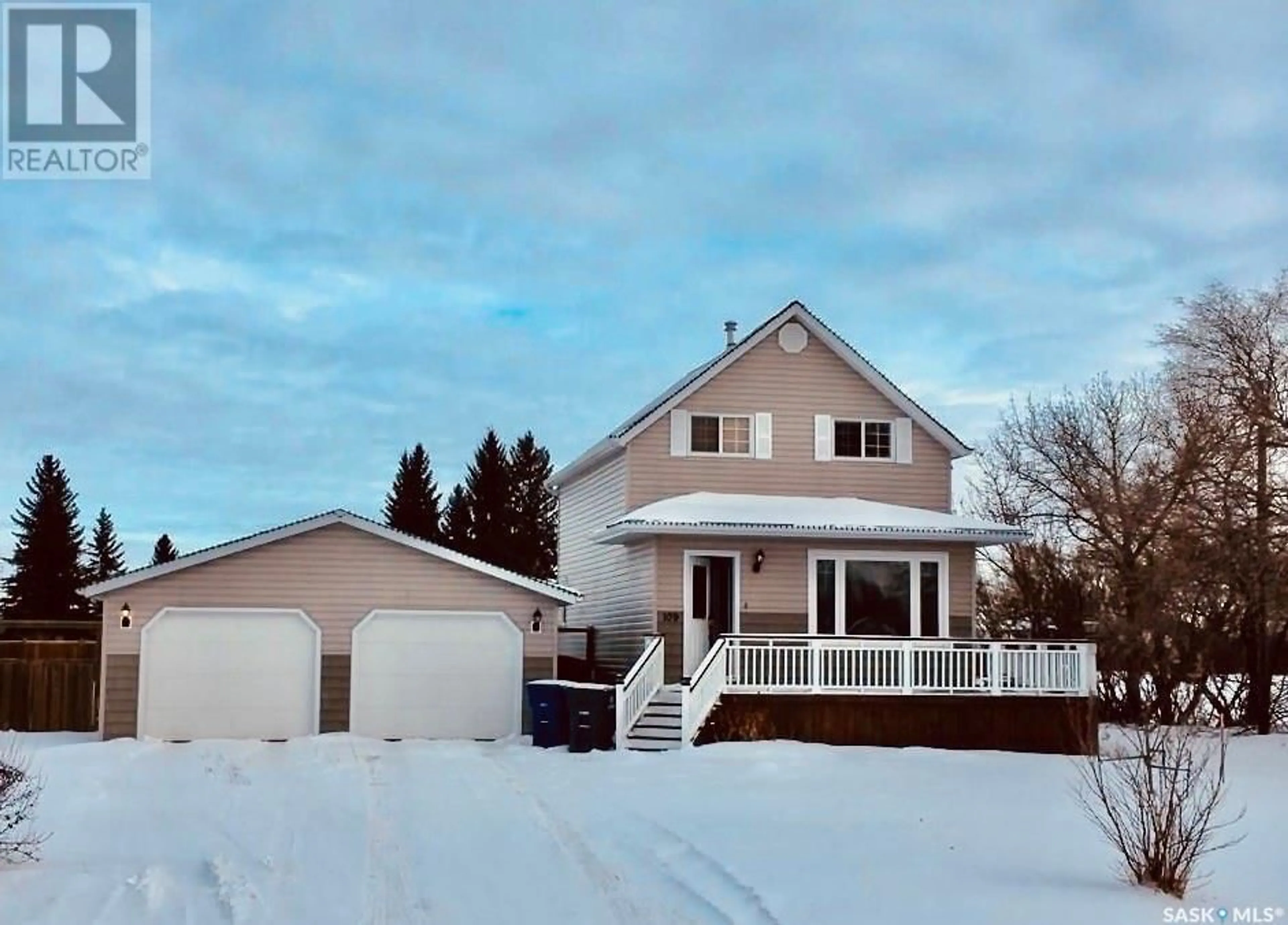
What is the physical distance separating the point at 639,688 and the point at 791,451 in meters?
6.11

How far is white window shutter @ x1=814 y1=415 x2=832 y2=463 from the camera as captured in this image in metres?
25.2

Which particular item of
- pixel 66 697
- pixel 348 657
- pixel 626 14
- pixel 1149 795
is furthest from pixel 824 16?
pixel 66 697

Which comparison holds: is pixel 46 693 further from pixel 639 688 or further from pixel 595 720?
pixel 639 688

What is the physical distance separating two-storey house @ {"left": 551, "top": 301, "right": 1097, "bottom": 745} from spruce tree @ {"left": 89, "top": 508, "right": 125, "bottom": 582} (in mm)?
35284

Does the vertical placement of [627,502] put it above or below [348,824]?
Result: above

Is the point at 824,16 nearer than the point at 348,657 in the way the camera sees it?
Yes

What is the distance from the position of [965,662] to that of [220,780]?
36.3ft

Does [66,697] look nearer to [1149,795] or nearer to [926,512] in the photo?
[926,512]

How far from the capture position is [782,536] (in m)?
23.0

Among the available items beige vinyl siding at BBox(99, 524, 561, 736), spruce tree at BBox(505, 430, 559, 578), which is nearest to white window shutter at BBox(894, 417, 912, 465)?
beige vinyl siding at BBox(99, 524, 561, 736)

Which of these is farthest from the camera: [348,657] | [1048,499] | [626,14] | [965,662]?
[1048,499]

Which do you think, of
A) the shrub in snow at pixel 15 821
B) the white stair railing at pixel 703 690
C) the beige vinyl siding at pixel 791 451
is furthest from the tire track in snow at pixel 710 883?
the beige vinyl siding at pixel 791 451

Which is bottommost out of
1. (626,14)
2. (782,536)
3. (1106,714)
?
(1106,714)

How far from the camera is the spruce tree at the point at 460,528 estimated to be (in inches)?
2077
